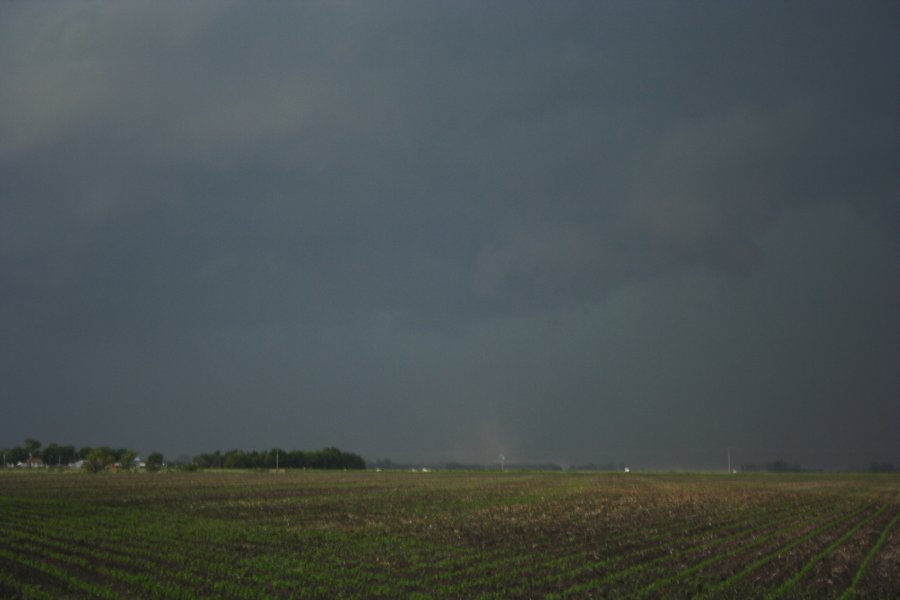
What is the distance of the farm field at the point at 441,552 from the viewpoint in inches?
734

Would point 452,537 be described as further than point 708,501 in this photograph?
No

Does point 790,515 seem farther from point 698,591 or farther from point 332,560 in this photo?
point 332,560

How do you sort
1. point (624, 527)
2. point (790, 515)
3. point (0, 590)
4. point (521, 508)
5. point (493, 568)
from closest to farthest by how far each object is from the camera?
point (0, 590) → point (493, 568) → point (624, 527) → point (790, 515) → point (521, 508)

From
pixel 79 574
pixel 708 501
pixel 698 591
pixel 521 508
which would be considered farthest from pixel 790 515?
pixel 79 574

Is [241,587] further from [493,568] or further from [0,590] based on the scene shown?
[493,568]

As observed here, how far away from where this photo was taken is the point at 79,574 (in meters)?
20.2

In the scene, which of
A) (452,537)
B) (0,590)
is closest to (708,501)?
(452,537)

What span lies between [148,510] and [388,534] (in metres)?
20.0

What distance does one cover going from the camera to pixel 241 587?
18.4m

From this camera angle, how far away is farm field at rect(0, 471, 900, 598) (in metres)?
18.7

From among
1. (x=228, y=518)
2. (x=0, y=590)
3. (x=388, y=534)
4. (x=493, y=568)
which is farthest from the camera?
(x=228, y=518)

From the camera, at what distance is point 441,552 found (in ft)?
81.9

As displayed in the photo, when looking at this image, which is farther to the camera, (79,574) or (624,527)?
(624,527)

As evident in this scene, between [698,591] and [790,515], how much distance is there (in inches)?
1105
